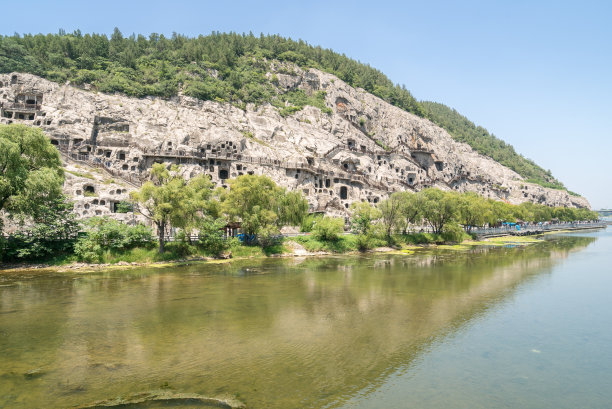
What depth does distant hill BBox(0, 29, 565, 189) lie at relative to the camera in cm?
9181

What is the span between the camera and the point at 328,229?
5472 cm

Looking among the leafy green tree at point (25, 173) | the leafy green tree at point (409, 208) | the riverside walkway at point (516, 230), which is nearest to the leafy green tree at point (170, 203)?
the leafy green tree at point (25, 173)

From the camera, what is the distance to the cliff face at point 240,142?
71.9 meters

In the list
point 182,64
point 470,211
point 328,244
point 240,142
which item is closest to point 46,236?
point 328,244

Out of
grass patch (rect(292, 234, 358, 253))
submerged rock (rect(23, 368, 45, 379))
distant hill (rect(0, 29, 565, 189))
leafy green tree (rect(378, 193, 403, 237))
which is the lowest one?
submerged rock (rect(23, 368, 45, 379))

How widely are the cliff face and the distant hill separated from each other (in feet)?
16.9

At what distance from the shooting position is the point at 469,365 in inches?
553

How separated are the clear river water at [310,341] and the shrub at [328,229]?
2268 cm

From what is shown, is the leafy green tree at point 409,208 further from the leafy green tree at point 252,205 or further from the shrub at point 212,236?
the shrub at point 212,236

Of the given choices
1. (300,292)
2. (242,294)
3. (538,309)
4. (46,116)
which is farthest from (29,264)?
(46,116)

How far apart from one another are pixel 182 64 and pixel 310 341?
115m

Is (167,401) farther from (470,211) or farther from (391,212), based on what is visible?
(470,211)

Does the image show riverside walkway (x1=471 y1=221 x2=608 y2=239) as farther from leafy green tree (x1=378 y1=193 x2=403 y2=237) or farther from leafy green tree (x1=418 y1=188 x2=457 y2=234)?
leafy green tree (x1=378 y1=193 x2=403 y2=237)

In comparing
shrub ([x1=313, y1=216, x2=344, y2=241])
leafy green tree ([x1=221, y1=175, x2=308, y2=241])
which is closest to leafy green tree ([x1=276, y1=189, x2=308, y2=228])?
leafy green tree ([x1=221, y1=175, x2=308, y2=241])
